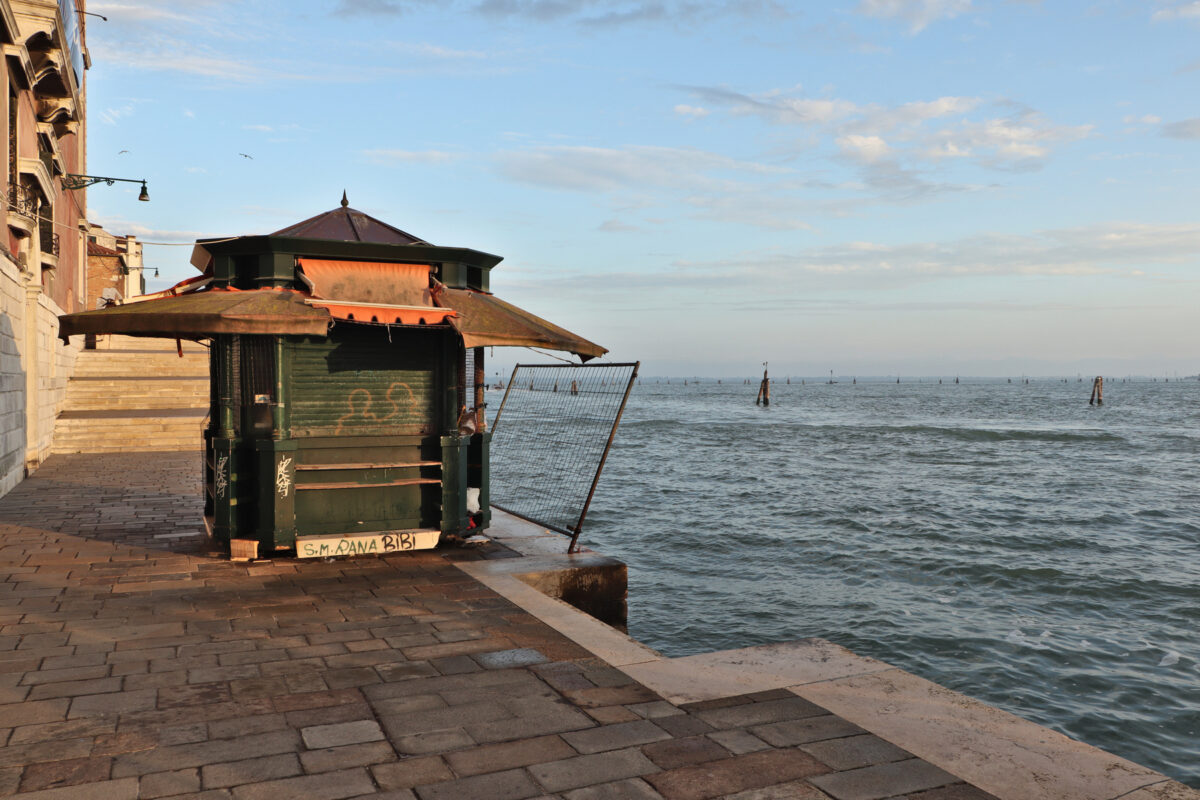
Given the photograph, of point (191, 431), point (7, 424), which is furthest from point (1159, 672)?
point (191, 431)

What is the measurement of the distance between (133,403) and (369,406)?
740 inches

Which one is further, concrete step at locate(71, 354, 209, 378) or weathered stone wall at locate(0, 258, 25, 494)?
concrete step at locate(71, 354, 209, 378)

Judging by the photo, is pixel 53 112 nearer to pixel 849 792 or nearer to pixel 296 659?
pixel 296 659

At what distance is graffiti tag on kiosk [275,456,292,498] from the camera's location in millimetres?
7762

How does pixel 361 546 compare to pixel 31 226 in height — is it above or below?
below

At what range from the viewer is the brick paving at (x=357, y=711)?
3.64m

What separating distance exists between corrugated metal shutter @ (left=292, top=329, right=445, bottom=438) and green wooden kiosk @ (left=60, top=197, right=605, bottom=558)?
11 mm

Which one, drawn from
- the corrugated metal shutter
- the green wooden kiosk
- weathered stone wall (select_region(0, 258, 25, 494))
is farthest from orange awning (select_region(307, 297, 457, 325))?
weathered stone wall (select_region(0, 258, 25, 494))

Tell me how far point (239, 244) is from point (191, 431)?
1432 cm

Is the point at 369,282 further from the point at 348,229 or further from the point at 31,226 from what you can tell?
the point at 31,226

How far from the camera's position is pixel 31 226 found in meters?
17.1

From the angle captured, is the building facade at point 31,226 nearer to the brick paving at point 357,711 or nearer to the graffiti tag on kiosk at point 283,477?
the graffiti tag on kiosk at point 283,477

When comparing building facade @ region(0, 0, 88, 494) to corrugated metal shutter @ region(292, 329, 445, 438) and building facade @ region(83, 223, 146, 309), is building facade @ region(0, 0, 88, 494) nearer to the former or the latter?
corrugated metal shutter @ region(292, 329, 445, 438)

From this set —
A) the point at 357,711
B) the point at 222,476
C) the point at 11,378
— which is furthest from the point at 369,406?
the point at 11,378
